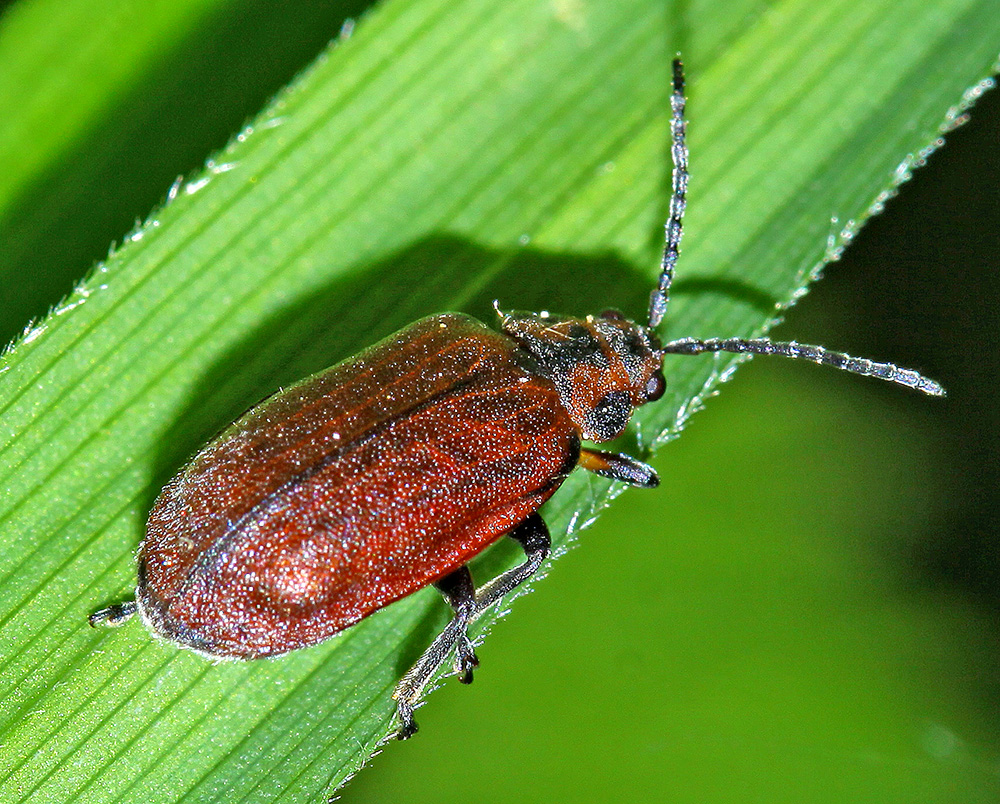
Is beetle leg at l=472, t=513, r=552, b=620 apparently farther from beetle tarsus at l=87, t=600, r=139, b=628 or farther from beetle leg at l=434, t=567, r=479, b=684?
beetle tarsus at l=87, t=600, r=139, b=628

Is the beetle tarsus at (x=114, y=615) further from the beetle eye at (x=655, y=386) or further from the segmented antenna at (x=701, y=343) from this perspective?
the segmented antenna at (x=701, y=343)

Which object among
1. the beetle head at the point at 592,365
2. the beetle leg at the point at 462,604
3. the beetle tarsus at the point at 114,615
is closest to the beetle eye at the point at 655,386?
the beetle head at the point at 592,365

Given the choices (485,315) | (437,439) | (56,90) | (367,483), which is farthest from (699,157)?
(56,90)

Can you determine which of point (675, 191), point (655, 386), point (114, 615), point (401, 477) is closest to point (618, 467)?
point (655, 386)

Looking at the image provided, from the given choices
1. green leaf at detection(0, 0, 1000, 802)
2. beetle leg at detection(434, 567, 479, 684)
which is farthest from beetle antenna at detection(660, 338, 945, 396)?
beetle leg at detection(434, 567, 479, 684)

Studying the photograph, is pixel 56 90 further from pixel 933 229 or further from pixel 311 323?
pixel 933 229

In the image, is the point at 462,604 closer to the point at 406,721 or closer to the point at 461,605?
the point at 461,605
